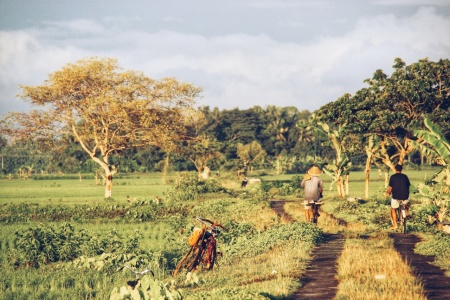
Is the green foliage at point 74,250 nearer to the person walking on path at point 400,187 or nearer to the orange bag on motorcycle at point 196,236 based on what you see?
the orange bag on motorcycle at point 196,236

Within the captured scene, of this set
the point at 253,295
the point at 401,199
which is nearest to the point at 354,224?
the point at 401,199

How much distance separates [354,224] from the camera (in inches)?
917

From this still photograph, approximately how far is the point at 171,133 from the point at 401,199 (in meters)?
30.9

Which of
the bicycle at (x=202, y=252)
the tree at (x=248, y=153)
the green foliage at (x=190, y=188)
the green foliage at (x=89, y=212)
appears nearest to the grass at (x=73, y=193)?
the green foliage at (x=190, y=188)

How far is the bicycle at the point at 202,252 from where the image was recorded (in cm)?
1345

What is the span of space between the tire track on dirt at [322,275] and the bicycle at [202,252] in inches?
80.8

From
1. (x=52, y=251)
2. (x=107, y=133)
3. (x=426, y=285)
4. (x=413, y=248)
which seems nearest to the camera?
(x=426, y=285)

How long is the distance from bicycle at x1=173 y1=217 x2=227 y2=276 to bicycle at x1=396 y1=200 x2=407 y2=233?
25.0 ft

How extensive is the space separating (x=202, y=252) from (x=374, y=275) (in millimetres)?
3686

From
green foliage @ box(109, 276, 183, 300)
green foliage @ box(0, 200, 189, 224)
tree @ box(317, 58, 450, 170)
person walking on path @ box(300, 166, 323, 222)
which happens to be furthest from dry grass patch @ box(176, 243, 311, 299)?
tree @ box(317, 58, 450, 170)

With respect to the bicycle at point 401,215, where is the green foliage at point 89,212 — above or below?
below

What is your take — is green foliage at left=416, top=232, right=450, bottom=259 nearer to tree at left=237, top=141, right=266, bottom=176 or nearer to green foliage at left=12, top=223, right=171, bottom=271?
green foliage at left=12, top=223, right=171, bottom=271

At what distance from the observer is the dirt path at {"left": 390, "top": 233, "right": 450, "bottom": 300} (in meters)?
10.8

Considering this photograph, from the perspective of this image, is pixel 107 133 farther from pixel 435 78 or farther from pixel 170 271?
pixel 170 271
